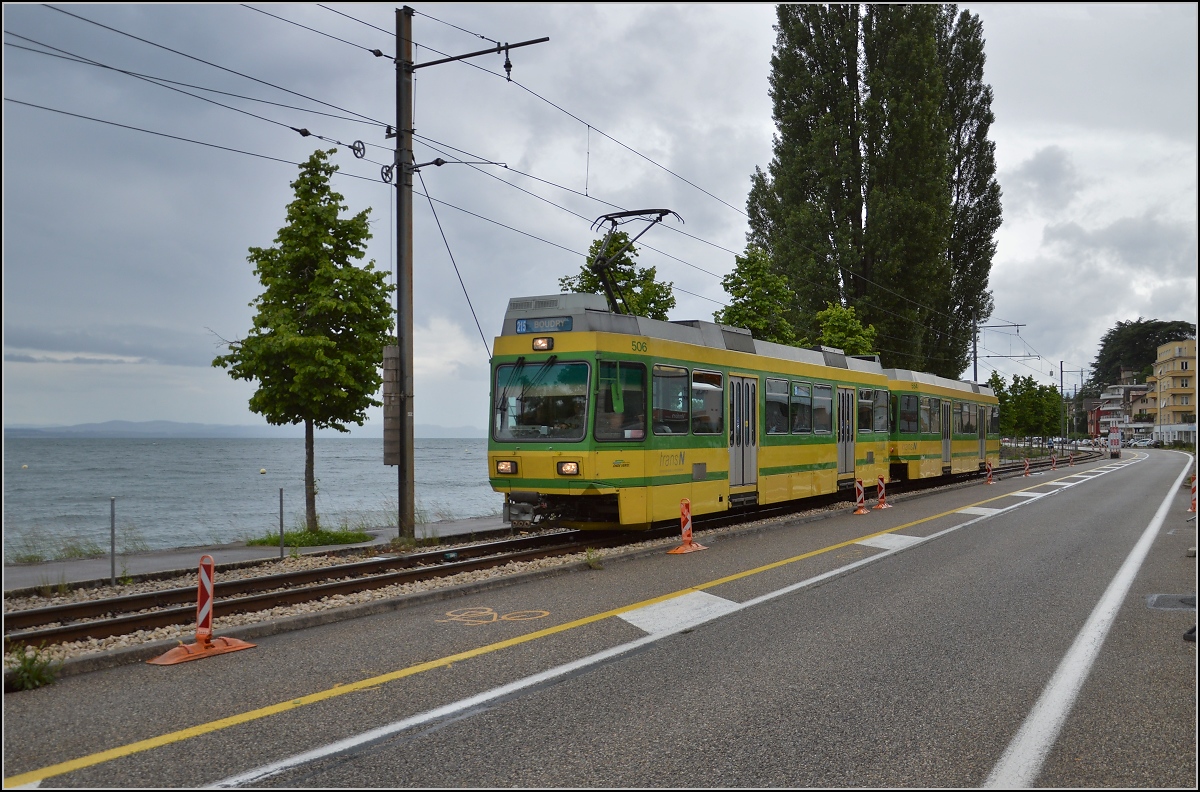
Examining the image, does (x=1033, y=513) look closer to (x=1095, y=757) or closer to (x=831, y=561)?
(x=831, y=561)

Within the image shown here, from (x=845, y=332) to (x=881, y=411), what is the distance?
12.6m

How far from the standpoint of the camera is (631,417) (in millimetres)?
13984

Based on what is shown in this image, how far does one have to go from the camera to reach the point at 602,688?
21.0 feet

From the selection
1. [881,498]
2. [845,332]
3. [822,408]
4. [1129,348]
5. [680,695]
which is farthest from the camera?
[1129,348]

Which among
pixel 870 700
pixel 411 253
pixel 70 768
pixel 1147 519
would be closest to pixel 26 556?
pixel 411 253

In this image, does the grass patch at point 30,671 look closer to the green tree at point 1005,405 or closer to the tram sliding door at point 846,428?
the tram sliding door at point 846,428

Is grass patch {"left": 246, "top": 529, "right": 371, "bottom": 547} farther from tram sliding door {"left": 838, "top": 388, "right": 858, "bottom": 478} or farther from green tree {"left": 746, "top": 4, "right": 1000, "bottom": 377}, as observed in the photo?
green tree {"left": 746, "top": 4, "right": 1000, "bottom": 377}

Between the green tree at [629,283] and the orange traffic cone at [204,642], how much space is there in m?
19.7

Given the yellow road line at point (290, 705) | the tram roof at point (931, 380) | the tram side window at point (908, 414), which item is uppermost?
the tram roof at point (931, 380)

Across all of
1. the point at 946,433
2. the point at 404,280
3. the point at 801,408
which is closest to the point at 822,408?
the point at 801,408

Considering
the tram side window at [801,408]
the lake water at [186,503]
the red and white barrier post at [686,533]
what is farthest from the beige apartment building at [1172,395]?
the red and white barrier post at [686,533]

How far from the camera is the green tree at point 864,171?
3997 cm

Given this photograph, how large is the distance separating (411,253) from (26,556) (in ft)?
27.5

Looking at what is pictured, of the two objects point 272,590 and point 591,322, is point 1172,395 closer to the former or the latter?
point 591,322
